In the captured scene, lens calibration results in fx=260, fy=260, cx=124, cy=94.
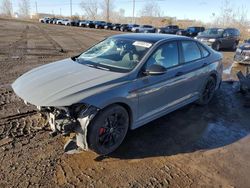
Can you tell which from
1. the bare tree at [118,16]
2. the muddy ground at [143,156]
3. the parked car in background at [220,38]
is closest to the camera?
the muddy ground at [143,156]

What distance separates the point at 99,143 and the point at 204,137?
2.00 m

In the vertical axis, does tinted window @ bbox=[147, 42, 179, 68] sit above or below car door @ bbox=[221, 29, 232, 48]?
above

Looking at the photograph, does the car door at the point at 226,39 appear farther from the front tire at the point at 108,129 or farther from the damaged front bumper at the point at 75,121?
the damaged front bumper at the point at 75,121

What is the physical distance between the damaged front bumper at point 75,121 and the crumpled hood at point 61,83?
0.65ft

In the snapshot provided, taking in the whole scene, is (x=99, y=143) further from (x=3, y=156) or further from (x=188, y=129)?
(x=188, y=129)

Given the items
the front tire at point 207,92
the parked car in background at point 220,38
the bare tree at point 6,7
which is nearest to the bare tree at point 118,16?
the bare tree at point 6,7

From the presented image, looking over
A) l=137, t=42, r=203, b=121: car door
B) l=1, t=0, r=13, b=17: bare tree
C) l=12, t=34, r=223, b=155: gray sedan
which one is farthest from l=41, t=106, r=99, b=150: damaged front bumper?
l=1, t=0, r=13, b=17: bare tree

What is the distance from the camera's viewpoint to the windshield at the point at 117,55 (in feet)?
14.0

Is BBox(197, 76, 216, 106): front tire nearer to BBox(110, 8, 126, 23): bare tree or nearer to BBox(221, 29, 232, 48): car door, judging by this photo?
BBox(221, 29, 232, 48): car door

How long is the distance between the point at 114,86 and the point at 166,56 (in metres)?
1.43

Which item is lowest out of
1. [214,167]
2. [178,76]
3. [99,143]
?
[214,167]

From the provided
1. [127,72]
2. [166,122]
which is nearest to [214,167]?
[166,122]

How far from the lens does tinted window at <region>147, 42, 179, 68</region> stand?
14.5ft

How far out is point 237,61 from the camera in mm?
12016
